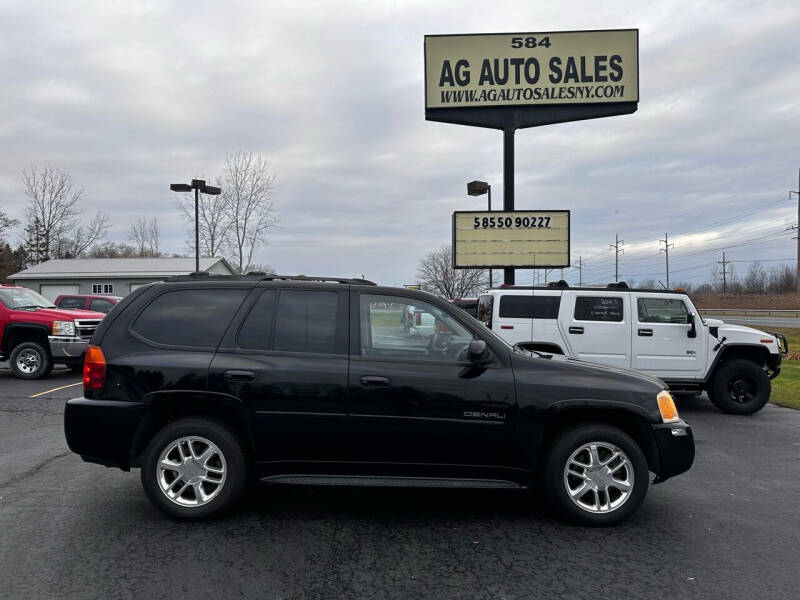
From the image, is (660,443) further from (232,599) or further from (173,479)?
(173,479)

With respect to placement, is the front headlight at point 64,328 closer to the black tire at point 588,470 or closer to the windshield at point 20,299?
the windshield at point 20,299

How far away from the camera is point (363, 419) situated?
4160 millimetres

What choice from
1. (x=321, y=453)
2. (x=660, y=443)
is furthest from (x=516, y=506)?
(x=321, y=453)

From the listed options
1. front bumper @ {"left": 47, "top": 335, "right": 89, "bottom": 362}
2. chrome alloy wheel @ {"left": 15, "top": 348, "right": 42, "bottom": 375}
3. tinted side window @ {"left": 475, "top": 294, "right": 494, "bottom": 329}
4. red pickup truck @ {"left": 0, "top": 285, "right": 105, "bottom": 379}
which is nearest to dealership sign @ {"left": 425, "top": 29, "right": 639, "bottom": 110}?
tinted side window @ {"left": 475, "top": 294, "right": 494, "bottom": 329}

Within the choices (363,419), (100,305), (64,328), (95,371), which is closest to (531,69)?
(64,328)

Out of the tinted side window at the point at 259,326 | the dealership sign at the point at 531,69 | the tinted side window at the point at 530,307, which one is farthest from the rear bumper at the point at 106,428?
the dealership sign at the point at 531,69

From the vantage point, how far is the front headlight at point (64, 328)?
37.9 ft

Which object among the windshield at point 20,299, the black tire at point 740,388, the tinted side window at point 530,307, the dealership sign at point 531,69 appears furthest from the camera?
the dealership sign at point 531,69

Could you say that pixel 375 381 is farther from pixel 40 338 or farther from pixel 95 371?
pixel 40 338

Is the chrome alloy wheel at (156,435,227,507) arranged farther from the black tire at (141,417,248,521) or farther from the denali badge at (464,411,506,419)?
the denali badge at (464,411,506,419)

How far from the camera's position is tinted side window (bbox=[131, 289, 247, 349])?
437cm

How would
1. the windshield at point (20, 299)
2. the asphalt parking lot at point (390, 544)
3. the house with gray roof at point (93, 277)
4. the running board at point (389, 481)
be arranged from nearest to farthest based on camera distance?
the asphalt parking lot at point (390, 544) < the running board at point (389, 481) < the windshield at point (20, 299) < the house with gray roof at point (93, 277)

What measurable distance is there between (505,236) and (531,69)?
4.43m

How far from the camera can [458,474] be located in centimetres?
421
